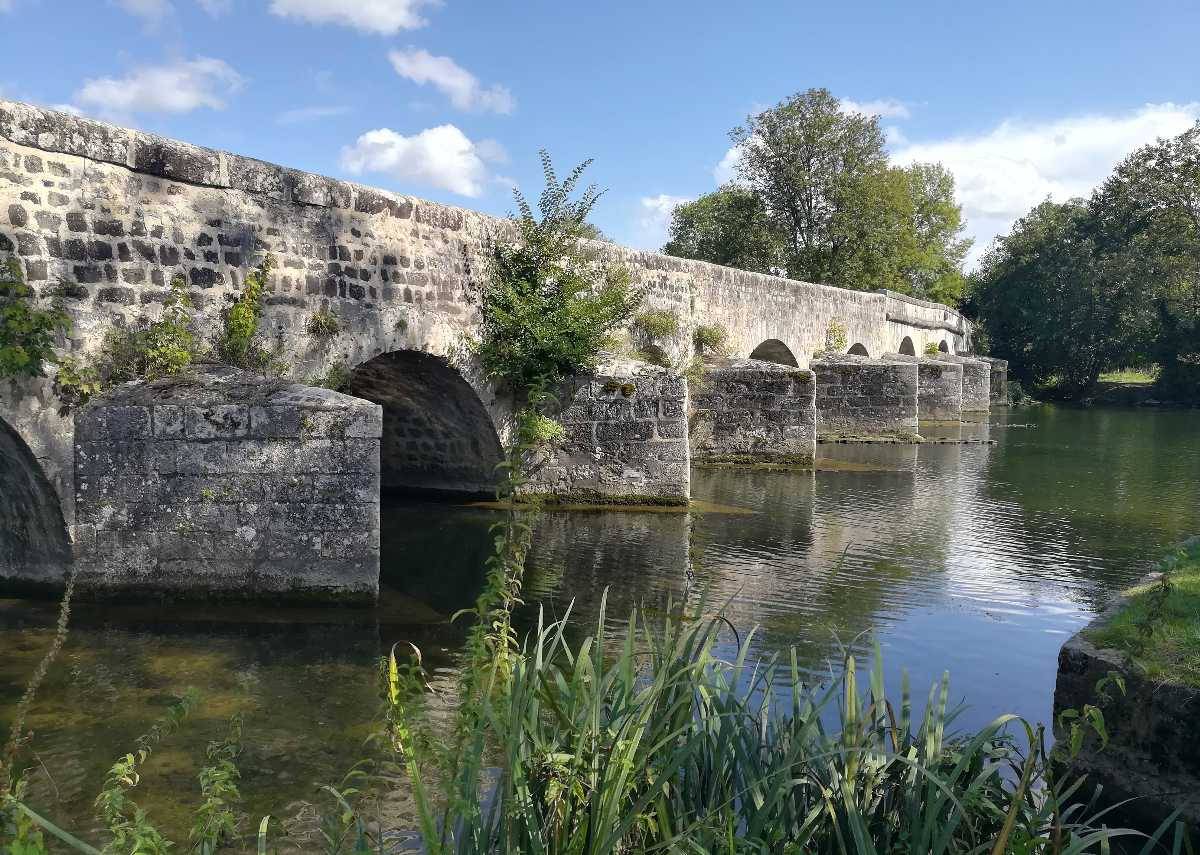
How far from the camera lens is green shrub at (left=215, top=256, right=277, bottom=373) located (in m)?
7.29

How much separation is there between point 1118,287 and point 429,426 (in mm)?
34574

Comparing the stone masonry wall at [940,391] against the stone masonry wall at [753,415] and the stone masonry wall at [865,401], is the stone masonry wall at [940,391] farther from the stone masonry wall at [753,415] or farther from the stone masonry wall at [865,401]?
the stone masonry wall at [753,415]

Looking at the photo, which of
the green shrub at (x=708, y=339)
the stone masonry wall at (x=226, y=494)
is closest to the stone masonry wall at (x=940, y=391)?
the green shrub at (x=708, y=339)

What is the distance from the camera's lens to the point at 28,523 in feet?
21.0

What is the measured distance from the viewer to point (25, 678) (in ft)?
16.3

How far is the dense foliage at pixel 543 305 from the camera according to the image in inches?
391

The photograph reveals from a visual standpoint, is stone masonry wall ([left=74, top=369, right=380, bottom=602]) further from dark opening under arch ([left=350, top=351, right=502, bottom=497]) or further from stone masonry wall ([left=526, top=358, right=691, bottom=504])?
stone masonry wall ([left=526, top=358, right=691, bottom=504])

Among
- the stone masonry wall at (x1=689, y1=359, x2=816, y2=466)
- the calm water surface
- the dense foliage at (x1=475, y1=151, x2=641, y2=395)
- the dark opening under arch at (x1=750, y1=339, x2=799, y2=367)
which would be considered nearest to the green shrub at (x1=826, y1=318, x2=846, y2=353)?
the dark opening under arch at (x1=750, y1=339, x2=799, y2=367)

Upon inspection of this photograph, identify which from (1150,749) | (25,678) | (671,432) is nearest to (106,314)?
(25,678)

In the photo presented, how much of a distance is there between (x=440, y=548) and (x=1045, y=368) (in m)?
38.2

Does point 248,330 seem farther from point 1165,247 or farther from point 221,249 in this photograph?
point 1165,247

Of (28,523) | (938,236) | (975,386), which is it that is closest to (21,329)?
(28,523)

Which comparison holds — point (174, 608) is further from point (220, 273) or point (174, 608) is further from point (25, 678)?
point (220, 273)

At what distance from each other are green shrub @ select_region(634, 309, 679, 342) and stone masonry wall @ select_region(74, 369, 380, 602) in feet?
24.4
